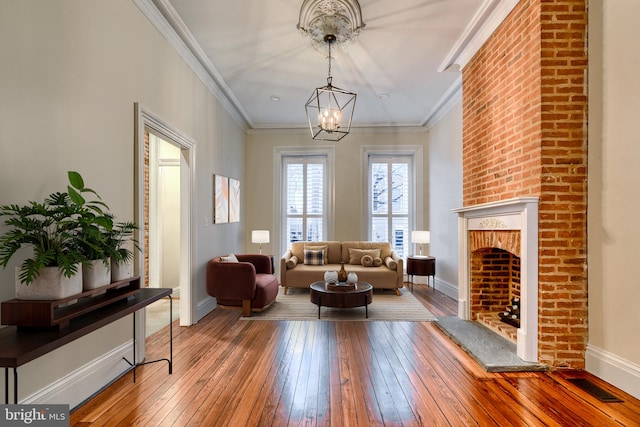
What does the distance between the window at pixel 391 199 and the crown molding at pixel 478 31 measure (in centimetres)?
285

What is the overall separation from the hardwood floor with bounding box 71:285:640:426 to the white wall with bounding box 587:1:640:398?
29 centimetres

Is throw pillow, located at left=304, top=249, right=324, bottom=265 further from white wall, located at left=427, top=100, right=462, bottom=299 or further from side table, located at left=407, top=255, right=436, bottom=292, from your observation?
white wall, located at left=427, top=100, right=462, bottom=299

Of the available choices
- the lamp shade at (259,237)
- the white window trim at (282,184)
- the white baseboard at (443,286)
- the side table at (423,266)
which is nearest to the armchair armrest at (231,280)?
the lamp shade at (259,237)

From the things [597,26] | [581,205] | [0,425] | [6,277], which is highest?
[597,26]

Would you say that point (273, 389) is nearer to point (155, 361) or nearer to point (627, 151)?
point (155, 361)

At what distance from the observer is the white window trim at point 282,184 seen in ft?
22.8

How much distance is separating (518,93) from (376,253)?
3.75 m

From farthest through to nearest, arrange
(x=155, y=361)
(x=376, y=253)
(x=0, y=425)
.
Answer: (x=376, y=253)
(x=155, y=361)
(x=0, y=425)

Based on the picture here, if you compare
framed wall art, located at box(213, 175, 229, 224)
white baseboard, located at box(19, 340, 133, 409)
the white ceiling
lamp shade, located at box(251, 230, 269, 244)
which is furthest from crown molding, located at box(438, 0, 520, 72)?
white baseboard, located at box(19, 340, 133, 409)

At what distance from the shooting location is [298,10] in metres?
3.19

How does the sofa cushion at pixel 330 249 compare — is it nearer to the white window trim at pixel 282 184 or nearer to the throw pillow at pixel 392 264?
the white window trim at pixel 282 184

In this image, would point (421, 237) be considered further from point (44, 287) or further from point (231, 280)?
point (44, 287)

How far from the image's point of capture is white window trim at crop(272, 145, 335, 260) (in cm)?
696

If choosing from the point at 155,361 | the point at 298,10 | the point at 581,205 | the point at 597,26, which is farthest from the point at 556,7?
the point at 155,361
